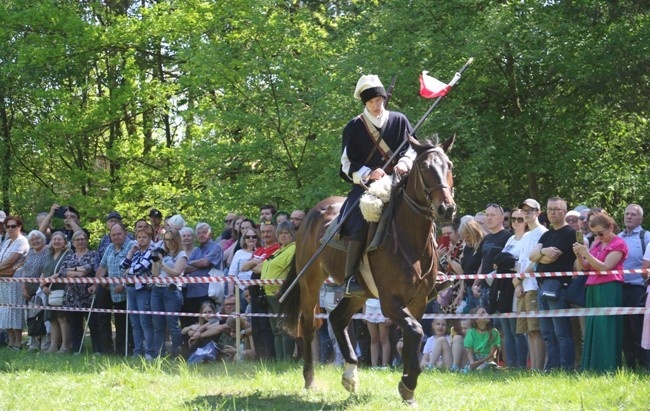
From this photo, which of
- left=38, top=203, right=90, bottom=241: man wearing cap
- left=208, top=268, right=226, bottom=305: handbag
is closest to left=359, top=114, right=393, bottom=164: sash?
left=208, top=268, right=226, bottom=305: handbag

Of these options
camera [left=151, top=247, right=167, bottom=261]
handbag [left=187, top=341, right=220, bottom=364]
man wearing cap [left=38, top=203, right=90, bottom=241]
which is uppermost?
man wearing cap [left=38, top=203, right=90, bottom=241]

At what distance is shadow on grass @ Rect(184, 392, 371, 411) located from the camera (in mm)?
8820

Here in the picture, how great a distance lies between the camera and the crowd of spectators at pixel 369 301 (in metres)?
11.0

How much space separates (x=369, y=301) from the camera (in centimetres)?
1347

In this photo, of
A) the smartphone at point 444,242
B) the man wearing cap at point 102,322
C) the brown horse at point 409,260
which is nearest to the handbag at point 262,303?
the smartphone at point 444,242

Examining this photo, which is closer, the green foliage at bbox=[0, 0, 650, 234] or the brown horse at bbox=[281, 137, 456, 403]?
the brown horse at bbox=[281, 137, 456, 403]

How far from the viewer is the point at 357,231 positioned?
9508 mm

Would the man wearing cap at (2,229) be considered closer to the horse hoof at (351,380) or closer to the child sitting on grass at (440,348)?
the child sitting on grass at (440,348)

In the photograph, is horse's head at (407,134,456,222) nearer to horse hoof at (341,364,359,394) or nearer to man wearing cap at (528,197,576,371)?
horse hoof at (341,364,359,394)

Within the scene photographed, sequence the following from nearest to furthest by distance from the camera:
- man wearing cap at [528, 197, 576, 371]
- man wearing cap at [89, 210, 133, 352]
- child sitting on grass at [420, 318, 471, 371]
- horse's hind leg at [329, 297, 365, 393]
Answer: horse's hind leg at [329, 297, 365, 393]
man wearing cap at [528, 197, 576, 371]
child sitting on grass at [420, 318, 471, 371]
man wearing cap at [89, 210, 133, 352]

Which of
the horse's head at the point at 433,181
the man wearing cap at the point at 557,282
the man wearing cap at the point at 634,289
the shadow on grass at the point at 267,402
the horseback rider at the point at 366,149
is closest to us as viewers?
the horse's head at the point at 433,181

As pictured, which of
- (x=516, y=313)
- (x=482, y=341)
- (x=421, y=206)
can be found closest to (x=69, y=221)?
(x=482, y=341)

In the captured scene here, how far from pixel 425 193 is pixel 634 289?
364 centimetres

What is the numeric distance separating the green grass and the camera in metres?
3.37
